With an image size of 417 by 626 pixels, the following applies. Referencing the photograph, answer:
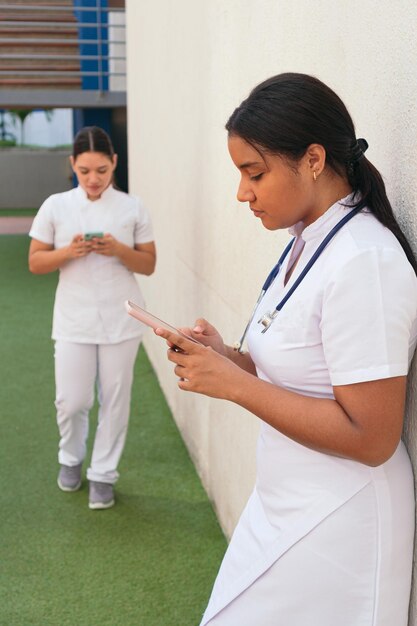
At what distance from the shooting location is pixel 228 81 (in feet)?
11.8

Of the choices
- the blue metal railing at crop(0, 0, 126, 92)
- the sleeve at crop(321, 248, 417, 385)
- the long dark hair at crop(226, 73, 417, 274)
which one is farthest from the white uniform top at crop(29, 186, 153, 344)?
the blue metal railing at crop(0, 0, 126, 92)

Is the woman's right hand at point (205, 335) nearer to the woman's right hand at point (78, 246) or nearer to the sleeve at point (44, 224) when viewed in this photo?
the woman's right hand at point (78, 246)

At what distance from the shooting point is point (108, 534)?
3852 mm

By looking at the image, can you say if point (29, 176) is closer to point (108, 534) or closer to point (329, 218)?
point (108, 534)

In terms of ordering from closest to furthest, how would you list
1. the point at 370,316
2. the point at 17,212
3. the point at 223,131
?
1. the point at 370,316
2. the point at 223,131
3. the point at 17,212

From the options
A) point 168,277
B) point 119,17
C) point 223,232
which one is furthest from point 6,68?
point 223,232

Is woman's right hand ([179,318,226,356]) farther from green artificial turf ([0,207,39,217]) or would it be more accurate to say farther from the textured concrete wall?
the textured concrete wall

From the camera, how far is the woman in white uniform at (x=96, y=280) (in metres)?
3.95

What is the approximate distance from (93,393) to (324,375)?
105 inches

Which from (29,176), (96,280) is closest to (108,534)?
(96,280)

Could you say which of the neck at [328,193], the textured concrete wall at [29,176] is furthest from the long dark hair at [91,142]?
the textured concrete wall at [29,176]

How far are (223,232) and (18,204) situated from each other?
14.6 metres

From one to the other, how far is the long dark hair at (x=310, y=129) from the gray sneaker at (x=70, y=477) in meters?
2.92

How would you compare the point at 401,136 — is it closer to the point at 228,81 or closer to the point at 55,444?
the point at 228,81
